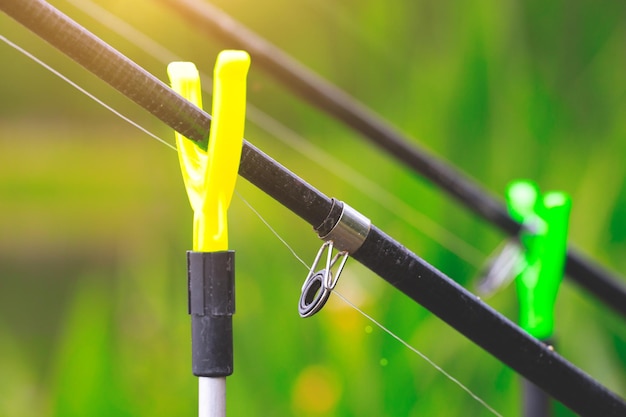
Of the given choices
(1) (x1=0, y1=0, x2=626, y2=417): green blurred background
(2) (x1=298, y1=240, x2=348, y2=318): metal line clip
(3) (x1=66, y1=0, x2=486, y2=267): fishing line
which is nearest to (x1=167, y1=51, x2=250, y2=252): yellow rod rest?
(2) (x1=298, y1=240, x2=348, y2=318): metal line clip

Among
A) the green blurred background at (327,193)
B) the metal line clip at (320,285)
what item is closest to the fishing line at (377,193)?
the green blurred background at (327,193)

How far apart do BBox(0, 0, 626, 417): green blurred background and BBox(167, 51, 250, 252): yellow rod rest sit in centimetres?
61

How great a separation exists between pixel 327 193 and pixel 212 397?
3.14ft

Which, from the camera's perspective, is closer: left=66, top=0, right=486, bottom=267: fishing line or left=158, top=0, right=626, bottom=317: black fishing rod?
left=158, top=0, right=626, bottom=317: black fishing rod

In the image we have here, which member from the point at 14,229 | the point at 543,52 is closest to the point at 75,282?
the point at 14,229

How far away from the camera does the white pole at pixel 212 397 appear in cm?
32

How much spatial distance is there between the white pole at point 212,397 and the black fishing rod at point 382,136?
1.12ft

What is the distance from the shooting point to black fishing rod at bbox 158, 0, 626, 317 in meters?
0.63

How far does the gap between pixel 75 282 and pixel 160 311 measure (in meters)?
0.33

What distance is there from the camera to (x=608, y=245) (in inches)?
46.5

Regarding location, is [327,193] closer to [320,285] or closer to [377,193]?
[377,193]

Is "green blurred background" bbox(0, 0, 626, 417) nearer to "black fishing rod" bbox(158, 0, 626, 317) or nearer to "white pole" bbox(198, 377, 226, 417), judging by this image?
"black fishing rod" bbox(158, 0, 626, 317)

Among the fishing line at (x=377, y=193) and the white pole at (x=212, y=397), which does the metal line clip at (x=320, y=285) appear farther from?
the fishing line at (x=377, y=193)

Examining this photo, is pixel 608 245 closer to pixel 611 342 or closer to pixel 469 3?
pixel 611 342
